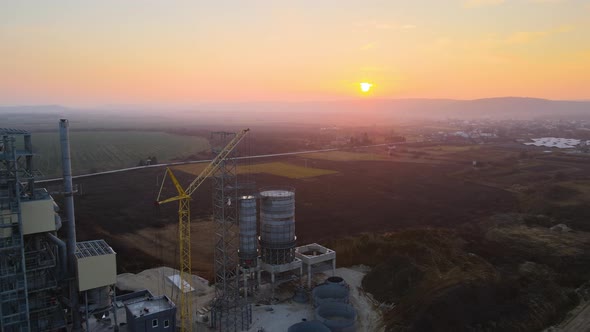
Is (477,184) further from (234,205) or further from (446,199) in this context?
(234,205)

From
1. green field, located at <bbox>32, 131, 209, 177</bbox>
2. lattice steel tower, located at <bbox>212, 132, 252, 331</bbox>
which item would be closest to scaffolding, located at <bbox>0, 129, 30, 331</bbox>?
lattice steel tower, located at <bbox>212, 132, 252, 331</bbox>

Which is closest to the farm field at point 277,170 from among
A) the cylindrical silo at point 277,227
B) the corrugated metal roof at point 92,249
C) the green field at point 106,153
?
the green field at point 106,153

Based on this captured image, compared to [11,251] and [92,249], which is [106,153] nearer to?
[92,249]

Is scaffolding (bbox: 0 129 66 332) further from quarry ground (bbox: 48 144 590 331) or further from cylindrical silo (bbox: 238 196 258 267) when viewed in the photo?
quarry ground (bbox: 48 144 590 331)

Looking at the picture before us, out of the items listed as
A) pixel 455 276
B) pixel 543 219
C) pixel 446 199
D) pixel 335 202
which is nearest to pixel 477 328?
pixel 455 276

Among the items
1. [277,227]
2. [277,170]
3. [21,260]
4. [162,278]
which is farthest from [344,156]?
[21,260]

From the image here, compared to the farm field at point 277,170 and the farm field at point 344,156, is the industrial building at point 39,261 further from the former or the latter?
the farm field at point 344,156
